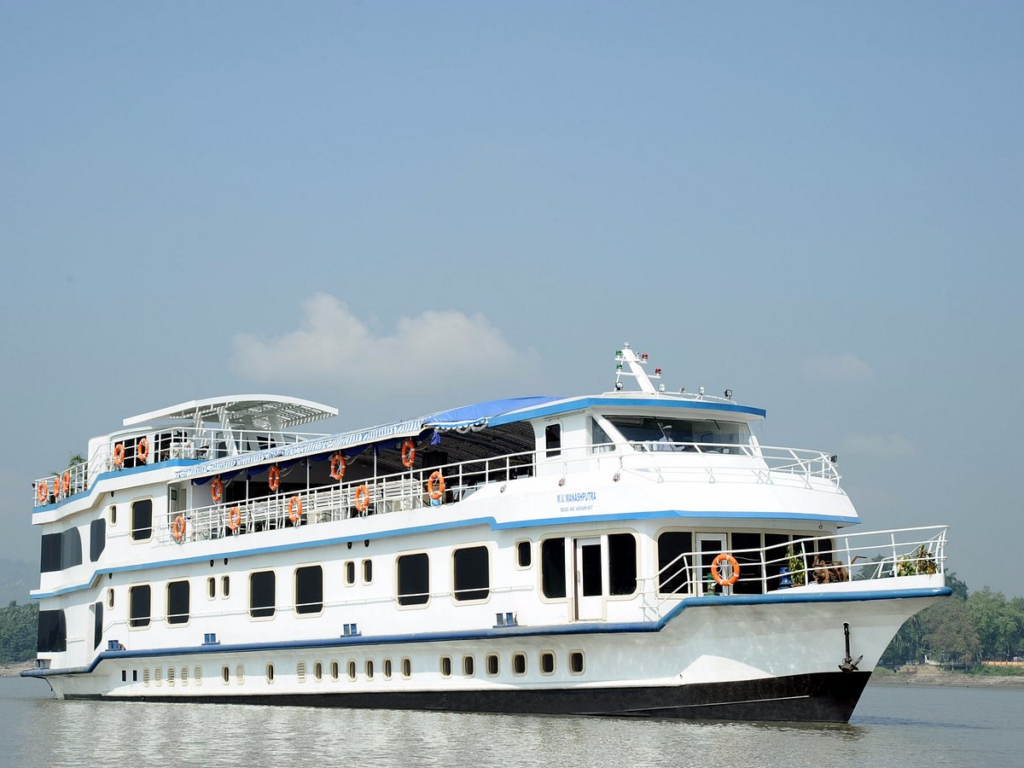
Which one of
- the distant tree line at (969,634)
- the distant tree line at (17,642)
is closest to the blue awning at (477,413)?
the distant tree line at (969,634)

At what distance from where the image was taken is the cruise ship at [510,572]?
62.2 feet

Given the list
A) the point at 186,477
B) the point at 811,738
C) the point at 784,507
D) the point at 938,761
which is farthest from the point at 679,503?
the point at 186,477

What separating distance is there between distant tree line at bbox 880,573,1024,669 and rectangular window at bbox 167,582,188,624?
171ft

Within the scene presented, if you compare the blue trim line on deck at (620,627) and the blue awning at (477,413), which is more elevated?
the blue awning at (477,413)

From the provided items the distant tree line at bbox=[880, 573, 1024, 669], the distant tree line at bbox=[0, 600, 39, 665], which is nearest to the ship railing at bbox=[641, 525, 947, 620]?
the distant tree line at bbox=[880, 573, 1024, 669]

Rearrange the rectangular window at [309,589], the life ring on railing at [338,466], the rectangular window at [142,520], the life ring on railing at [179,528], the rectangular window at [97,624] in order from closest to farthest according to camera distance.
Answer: the rectangular window at [309,589]
the life ring on railing at [338,466]
the life ring on railing at [179,528]
the rectangular window at [142,520]
the rectangular window at [97,624]

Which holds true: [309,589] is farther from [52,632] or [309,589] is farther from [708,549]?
[52,632]

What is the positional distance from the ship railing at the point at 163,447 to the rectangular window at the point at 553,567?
371 inches

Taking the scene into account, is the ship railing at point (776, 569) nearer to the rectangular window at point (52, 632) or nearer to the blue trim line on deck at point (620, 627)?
the blue trim line on deck at point (620, 627)

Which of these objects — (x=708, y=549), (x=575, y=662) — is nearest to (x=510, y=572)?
(x=575, y=662)

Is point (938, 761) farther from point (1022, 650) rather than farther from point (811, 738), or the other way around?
point (1022, 650)

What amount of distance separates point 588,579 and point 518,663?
189 cm

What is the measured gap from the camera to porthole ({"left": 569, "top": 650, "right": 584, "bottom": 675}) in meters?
20.1

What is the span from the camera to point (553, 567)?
20.7m
